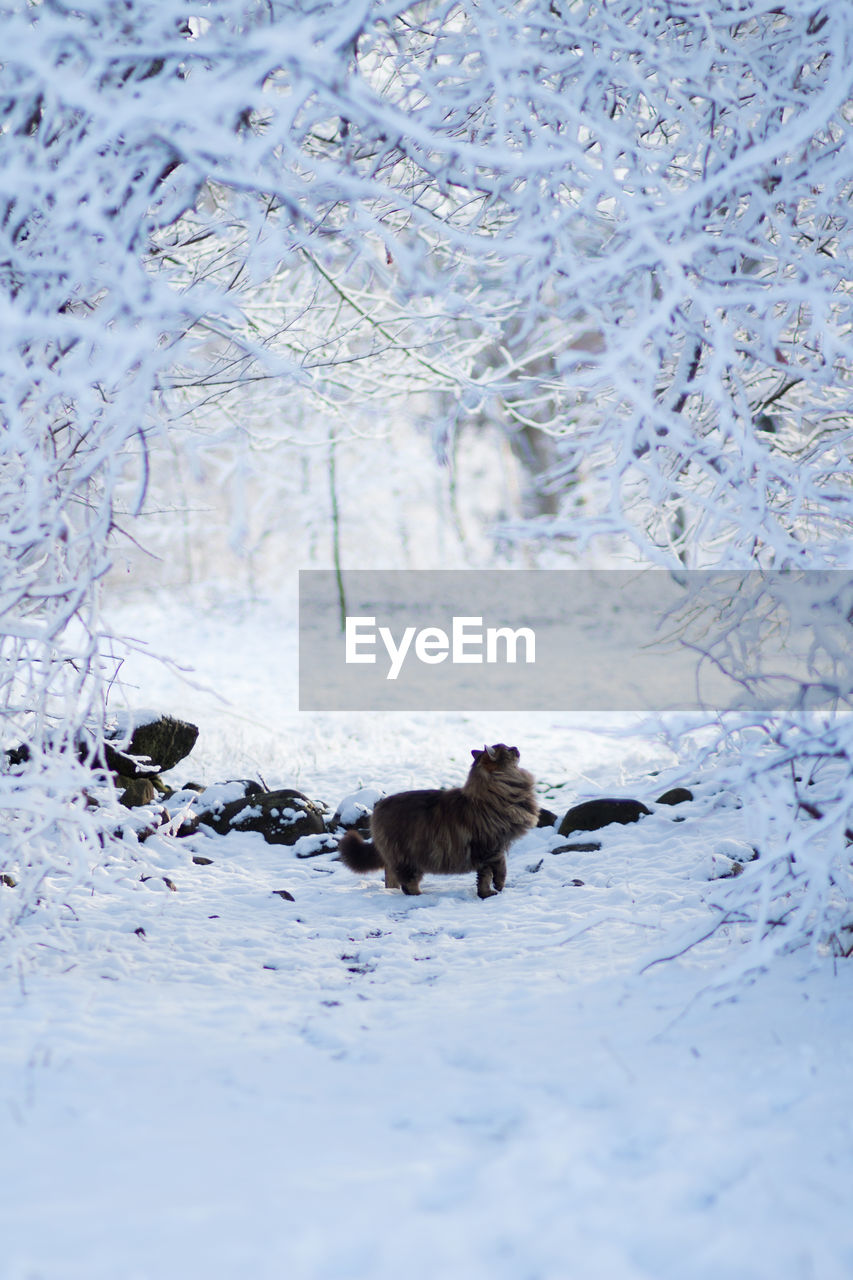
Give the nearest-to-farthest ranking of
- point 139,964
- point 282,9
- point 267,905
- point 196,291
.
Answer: point 282,9 < point 139,964 < point 196,291 < point 267,905

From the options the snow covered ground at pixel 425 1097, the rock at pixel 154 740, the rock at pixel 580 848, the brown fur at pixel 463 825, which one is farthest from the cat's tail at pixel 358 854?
the rock at pixel 154 740

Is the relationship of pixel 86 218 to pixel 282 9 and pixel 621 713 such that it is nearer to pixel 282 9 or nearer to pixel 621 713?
pixel 282 9

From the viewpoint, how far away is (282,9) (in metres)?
3.65

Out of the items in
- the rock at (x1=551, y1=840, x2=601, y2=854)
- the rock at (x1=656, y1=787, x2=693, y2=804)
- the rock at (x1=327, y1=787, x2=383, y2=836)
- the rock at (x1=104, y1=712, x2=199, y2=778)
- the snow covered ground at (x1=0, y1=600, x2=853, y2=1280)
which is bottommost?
the snow covered ground at (x1=0, y1=600, x2=853, y2=1280)

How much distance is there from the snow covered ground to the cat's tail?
0.52 metres

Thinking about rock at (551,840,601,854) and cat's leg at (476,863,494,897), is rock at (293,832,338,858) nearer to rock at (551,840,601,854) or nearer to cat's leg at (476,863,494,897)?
cat's leg at (476,863,494,897)

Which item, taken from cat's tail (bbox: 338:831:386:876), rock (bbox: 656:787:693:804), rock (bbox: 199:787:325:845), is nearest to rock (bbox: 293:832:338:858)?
rock (bbox: 199:787:325:845)

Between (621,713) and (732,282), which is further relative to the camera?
(621,713)

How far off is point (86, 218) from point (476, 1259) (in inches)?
115

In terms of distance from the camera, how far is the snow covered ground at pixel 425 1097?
227 centimetres

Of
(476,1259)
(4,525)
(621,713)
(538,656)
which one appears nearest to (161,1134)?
(476,1259)

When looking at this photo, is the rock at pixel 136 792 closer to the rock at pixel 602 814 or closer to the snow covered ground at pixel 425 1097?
the snow covered ground at pixel 425 1097

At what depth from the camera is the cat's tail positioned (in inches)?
231

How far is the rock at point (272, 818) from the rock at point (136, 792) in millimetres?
404
